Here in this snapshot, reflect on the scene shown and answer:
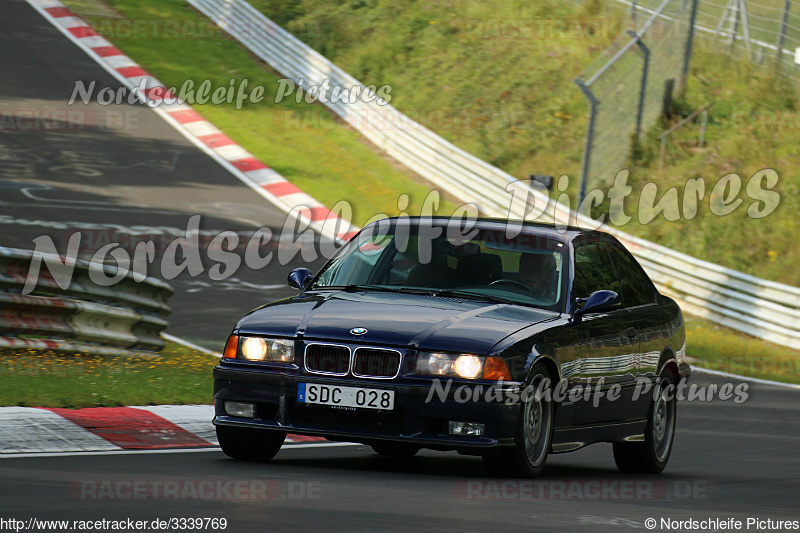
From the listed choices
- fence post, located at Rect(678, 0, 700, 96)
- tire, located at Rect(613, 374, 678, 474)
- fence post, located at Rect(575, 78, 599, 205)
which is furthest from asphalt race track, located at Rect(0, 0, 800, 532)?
fence post, located at Rect(678, 0, 700, 96)

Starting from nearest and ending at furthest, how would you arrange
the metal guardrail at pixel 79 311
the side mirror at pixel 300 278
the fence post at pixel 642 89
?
1. the side mirror at pixel 300 278
2. the metal guardrail at pixel 79 311
3. the fence post at pixel 642 89

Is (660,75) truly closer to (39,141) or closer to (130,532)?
(39,141)

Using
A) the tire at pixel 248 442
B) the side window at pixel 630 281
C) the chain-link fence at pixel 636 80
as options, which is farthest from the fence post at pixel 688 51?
the tire at pixel 248 442

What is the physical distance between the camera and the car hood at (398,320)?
786 centimetres

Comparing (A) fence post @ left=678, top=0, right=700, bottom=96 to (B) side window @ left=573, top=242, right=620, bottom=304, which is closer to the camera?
(B) side window @ left=573, top=242, right=620, bottom=304

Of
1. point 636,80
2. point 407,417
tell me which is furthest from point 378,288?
point 636,80

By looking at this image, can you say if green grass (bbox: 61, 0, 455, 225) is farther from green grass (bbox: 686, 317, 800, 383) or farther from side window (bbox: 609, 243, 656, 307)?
side window (bbox: 609, 243, 656, 307)

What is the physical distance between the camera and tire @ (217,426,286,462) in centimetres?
838

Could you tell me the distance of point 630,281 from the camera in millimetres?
9953

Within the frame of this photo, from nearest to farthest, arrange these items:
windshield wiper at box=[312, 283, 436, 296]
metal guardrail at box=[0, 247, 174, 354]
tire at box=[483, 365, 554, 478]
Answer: tire at box=[483, 365, 554, 478] → windshield wiper at box=[312, 283, 436, 296] → metal guardrail at box=[0, 247, 174, 354]

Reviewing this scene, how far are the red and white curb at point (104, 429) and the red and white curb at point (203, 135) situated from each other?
505 inches

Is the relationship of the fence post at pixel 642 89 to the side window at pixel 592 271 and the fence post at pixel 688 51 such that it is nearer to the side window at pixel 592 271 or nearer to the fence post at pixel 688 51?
the fence post at pixel 688 51

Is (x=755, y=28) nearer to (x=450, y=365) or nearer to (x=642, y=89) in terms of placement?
(x=642, y=89)

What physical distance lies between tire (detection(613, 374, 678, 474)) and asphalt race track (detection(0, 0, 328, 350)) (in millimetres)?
6591
